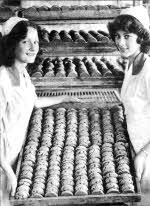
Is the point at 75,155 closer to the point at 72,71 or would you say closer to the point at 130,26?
the point at 130,26

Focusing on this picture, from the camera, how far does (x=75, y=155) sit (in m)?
2.29

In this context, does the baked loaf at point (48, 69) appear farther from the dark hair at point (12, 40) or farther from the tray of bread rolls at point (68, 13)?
the dark hair at point (12, 40)

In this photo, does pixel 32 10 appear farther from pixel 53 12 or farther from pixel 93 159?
pixel 93 159

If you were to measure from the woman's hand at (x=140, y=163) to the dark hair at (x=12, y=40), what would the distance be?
1.00 meters

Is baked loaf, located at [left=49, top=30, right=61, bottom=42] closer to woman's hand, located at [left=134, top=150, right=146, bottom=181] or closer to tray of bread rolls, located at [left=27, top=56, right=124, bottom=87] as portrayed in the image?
tray of bread rolls, located at [left=27, top=56, right=124, bottom=87]

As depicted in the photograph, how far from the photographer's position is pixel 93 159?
221 cm

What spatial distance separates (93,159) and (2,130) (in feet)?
1.84

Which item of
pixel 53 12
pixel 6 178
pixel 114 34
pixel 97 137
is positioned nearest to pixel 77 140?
pixel 97 137

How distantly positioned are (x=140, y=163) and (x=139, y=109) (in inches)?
15.1

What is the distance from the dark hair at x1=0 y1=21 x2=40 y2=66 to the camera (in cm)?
240

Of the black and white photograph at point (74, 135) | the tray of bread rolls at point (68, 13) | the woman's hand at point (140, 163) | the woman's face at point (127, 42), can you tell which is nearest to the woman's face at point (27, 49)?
the black and white photograph at point (74, 135)

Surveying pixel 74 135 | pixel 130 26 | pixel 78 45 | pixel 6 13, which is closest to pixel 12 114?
pixel 74 135

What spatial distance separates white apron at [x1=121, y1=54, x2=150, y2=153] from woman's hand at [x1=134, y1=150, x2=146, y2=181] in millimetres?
116

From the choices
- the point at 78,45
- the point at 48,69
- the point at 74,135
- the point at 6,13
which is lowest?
the point at 48,69
